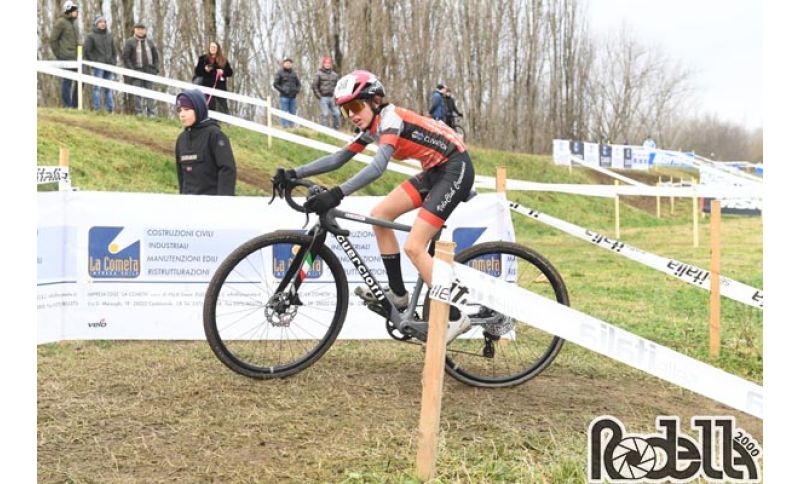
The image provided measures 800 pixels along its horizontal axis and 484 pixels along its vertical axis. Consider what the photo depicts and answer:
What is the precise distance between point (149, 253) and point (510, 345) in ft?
10.9

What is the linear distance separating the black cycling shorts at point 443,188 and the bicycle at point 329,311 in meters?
0.18

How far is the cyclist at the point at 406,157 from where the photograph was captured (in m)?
5.61

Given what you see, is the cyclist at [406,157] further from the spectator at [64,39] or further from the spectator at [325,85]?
the spectator at [64,39]

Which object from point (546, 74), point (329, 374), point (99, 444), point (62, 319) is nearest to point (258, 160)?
point (62, 319)

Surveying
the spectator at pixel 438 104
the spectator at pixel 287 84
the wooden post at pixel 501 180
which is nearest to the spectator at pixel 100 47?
the spectator at pixel 287 84

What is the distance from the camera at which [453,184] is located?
577cm

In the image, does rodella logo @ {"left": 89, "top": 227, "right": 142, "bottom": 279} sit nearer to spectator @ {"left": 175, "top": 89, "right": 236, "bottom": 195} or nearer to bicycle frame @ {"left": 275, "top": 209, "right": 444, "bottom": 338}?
spectator @ {"left": 175, "top": 89, "right": 236, "bottom": 195}

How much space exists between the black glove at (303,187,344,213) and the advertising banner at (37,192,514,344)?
6.00 ft

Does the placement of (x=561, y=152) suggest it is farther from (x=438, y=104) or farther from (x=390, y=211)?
(x=390, y=211)

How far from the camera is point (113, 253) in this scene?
7.54m

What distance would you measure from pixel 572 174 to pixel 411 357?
27850 millimetres

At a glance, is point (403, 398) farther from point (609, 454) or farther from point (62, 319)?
point (62, 319)

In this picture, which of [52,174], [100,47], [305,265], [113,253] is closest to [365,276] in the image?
[305,265]

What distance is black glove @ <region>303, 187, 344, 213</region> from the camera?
18.2 feet
